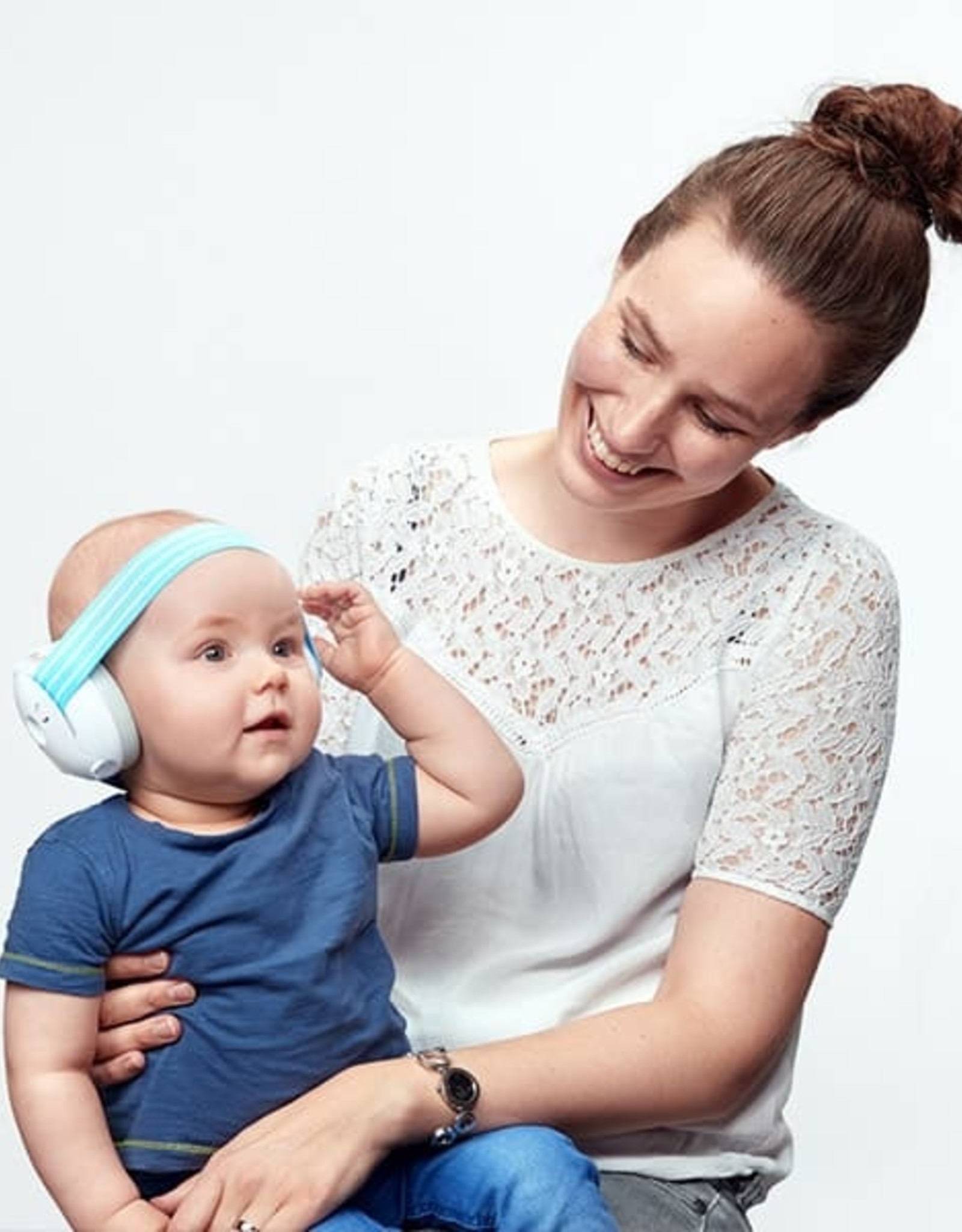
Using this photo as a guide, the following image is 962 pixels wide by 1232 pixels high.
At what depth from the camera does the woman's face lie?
283cm

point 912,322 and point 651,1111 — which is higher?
point 912,322

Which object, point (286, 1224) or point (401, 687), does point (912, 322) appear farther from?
point (286, 1224)

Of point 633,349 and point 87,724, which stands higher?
point 633,349

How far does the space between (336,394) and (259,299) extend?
0.18 meters

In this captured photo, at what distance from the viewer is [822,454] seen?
15.2ft

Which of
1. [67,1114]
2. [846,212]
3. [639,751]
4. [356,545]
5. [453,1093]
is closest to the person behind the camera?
[67,1114]

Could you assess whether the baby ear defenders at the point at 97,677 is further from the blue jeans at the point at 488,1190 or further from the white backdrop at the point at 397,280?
the white backdrop at the point at 397,280

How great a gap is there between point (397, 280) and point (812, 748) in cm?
187

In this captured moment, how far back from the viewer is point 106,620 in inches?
101

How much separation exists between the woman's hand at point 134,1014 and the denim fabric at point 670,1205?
496mm

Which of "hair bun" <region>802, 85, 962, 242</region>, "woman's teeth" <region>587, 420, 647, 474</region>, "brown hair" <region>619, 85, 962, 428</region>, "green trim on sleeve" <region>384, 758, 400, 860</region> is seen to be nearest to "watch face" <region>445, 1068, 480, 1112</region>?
"green trim on sleeve" <region>384, 758, 400, 860</region>

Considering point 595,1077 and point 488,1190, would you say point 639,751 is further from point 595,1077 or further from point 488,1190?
point 488,1190


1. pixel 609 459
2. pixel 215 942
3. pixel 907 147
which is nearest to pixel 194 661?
pixel 215 942

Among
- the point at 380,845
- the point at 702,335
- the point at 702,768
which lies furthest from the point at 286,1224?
the point at 702,335
